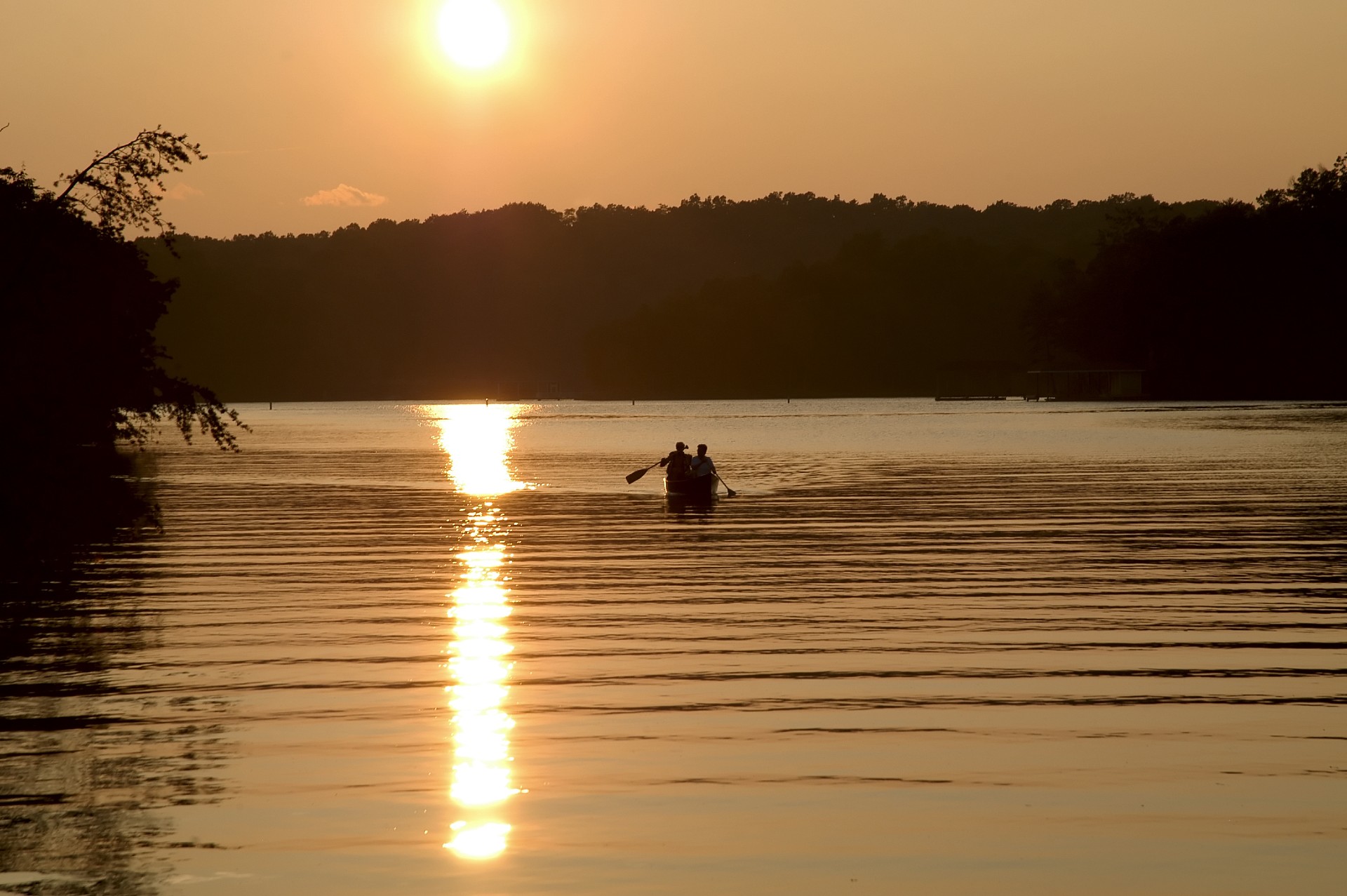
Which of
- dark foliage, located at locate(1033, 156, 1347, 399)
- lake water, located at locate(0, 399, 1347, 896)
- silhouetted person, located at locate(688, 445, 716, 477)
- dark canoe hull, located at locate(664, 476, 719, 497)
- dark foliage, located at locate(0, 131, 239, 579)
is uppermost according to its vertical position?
dark foliage, located at locate(1033, 156, 1347, 399)

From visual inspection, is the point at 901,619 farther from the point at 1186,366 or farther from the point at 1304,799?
the point at 1186,366

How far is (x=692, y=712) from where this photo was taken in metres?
12.8

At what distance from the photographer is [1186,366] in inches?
6516

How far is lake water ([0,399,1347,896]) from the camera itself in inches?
349

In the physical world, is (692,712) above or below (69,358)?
below

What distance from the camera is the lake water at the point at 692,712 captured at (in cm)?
886

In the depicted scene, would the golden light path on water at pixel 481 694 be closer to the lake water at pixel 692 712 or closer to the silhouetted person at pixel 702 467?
the lake water at pixel 692 712

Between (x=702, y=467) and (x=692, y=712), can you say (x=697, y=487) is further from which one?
(x=692, y=712)

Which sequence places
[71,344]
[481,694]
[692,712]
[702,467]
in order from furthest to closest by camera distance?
[702,467], [71,344], [481,694], [692,712]

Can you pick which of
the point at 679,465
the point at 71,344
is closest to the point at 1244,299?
the point at 679,465

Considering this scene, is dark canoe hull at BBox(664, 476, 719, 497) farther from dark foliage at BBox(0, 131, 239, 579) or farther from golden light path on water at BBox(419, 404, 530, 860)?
dark foliage at BBox(0, 131, 239, 579)

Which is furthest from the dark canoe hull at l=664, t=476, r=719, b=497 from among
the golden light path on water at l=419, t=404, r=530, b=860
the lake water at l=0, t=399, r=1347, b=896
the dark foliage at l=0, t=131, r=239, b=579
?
the dark foliage at l=0, t=131, r=239, b=579

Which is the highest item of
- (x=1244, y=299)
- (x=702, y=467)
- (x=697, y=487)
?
(x=1244, y=299)

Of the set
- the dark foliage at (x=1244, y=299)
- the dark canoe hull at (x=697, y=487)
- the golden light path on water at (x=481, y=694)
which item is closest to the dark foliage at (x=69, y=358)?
the golden light path on water at (x=481, y=694)
